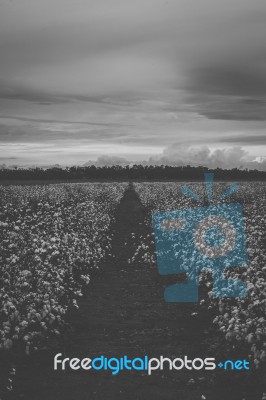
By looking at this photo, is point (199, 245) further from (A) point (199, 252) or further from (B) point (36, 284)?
(B) point (36, 284)

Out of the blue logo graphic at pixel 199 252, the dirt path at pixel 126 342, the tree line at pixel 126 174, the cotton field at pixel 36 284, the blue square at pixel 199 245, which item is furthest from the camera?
the tree line at pixel 126 174

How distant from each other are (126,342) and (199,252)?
5.29m

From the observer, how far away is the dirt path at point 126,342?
610 centimetres

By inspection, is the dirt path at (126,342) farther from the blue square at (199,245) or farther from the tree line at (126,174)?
the tree line at (126,174)

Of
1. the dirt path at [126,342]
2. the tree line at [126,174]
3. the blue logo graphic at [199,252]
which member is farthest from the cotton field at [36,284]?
the tree line at [126,174]

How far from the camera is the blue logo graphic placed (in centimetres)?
1034

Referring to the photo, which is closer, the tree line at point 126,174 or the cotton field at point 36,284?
the cotton field at point 36,284

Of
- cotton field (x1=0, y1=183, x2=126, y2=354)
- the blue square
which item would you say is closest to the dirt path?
cotton field (x1=0, y1=183, x2=126, y2=354)

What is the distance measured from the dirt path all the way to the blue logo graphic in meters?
0.74

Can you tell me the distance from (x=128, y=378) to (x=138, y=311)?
10.9 ft

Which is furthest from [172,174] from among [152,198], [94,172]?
[152,198]

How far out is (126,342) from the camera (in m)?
7.93

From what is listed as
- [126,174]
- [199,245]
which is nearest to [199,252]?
[199,245]

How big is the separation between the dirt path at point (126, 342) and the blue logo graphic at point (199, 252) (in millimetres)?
739
